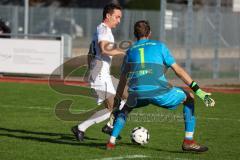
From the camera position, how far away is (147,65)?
36.4 feet

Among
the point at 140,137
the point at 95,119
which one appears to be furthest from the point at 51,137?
the point at 140,137

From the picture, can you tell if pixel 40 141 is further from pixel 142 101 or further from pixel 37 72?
pixel 37 72

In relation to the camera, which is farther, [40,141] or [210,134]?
[210,134]

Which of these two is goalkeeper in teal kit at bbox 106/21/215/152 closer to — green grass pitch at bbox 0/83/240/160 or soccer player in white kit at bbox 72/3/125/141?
green grass pitch at bbox 0/83/240/160

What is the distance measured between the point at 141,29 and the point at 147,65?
20.4 inches

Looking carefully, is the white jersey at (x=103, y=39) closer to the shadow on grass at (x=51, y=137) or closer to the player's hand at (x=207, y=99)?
the shadow on grass at (x=51, y=137)

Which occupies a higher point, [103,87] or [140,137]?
[103,87]

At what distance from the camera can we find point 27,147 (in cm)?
1162

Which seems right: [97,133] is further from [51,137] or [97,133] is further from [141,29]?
[141,29]

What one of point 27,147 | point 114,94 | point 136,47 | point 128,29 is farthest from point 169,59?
point 128,29

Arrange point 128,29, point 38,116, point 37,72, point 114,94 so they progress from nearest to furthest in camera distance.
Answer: point 114,94 → point 38,116 → point 37,72 → point 128,29

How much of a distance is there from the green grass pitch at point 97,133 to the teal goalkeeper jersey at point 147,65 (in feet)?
3.15

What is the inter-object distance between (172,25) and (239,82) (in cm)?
306

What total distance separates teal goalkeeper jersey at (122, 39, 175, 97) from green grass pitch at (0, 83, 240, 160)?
96cm
